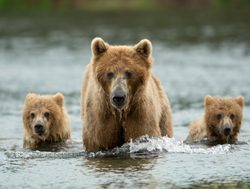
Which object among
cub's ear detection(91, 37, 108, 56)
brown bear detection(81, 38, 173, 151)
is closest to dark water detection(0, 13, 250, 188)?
brown bear detection(81, 38, 173, 151)

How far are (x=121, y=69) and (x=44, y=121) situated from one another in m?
2.45

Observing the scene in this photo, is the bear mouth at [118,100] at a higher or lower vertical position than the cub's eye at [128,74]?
lower

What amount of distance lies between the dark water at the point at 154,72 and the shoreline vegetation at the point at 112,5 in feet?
11.6

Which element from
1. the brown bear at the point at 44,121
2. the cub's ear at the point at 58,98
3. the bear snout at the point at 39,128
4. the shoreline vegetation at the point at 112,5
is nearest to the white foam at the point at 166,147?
the bear snout at the point at 39,128

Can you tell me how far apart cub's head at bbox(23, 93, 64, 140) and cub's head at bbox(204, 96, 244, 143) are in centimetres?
229

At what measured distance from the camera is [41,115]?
1223 cm

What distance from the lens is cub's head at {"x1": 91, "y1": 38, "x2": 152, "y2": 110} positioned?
10.0m

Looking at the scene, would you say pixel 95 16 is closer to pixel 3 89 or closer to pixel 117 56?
pixel 3 89

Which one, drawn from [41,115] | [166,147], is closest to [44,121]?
[41,115]

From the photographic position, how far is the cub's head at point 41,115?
12141mm

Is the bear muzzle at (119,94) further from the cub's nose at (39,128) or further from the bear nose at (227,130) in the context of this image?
the bear nose at (227,130)

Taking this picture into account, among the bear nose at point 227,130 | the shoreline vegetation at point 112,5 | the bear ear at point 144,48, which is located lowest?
the bear nose at point 227,130

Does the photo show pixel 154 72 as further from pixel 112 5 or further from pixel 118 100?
pixel 112 5

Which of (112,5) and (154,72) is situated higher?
(112,5)
